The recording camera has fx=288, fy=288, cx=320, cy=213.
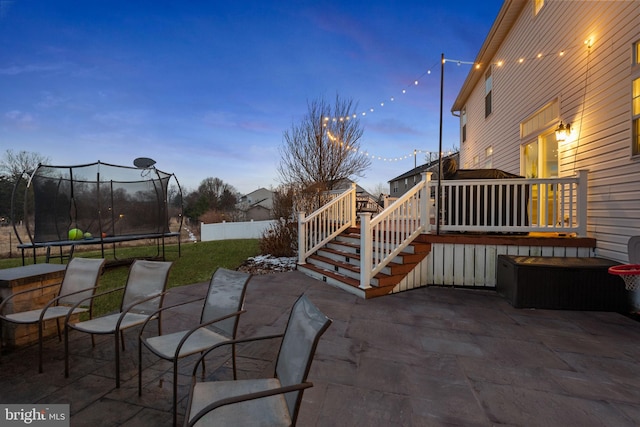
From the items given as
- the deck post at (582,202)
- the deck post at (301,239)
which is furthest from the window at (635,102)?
the deck post at (301,239)

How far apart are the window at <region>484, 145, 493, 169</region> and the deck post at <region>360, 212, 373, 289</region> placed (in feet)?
23.5

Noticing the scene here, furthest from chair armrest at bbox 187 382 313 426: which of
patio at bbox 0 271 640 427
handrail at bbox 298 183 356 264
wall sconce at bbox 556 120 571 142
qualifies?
wall sconce at bbox 556 120 571 142

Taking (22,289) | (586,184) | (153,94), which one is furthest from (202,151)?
(586,184)

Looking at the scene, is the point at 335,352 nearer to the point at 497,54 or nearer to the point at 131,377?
the point at 131,377

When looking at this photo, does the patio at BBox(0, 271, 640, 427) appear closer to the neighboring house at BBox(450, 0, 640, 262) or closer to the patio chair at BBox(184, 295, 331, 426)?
the patio chair at BBox(184, 295, 331, 426)

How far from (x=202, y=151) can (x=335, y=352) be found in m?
21.8

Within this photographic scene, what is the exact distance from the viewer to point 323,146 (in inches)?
398

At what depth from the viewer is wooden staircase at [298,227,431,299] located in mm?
4555

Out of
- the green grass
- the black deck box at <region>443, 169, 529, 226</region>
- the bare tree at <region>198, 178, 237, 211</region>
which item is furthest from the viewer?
the bare tree at <region>198, 178, 237, 211</region>

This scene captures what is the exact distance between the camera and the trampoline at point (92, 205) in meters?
6.19

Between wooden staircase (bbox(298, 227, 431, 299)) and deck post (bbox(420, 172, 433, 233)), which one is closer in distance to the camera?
wooden staircase (bbox(298, 227, 431, 299))

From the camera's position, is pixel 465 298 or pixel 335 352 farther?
pixel 465 298

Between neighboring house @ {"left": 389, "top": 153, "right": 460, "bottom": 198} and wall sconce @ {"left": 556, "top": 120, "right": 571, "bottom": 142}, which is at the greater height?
neighboring house @ {"left": 389, "top": 153, "right": 460, "bottom": 198}

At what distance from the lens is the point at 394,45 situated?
33.8ft
